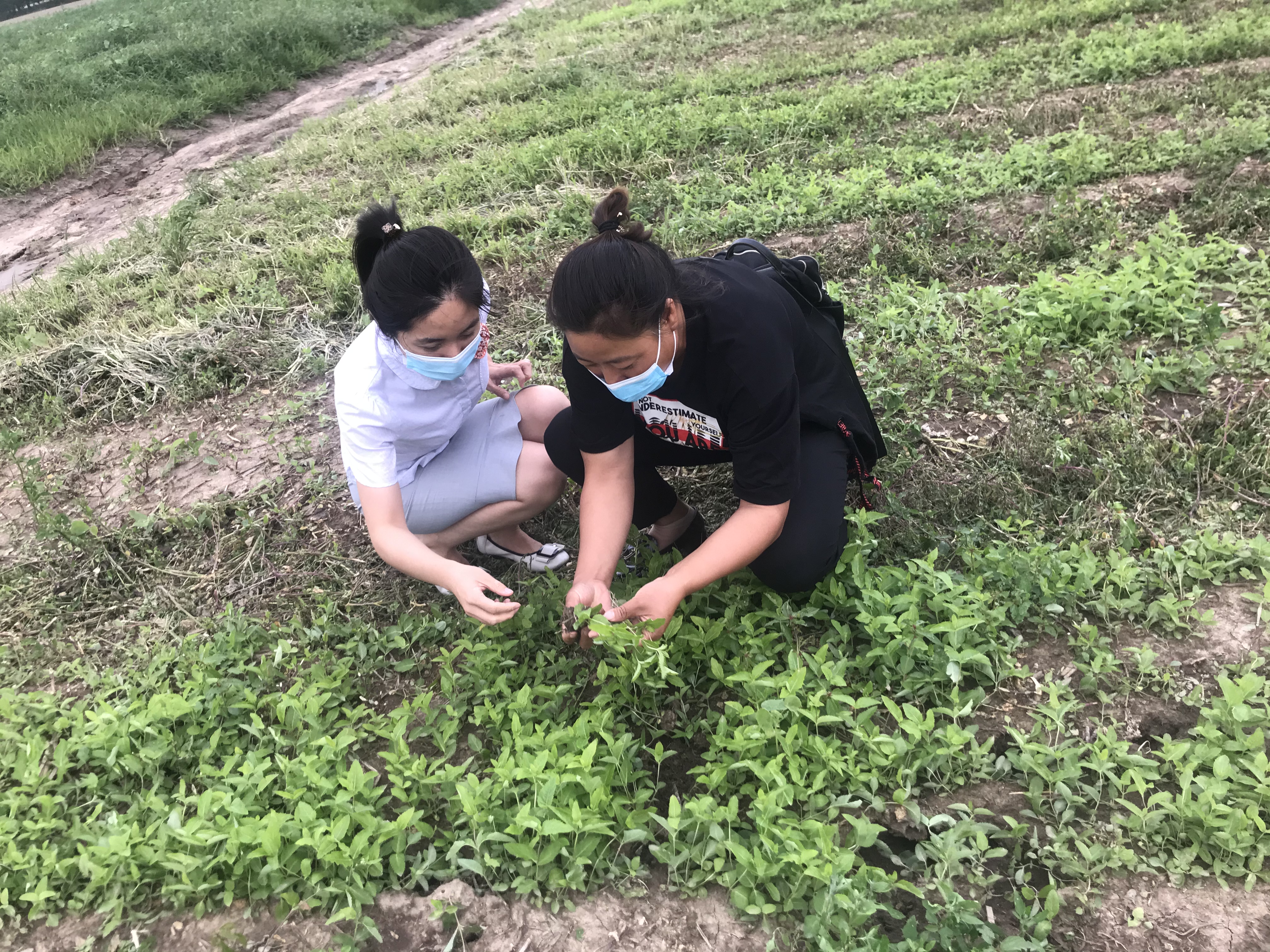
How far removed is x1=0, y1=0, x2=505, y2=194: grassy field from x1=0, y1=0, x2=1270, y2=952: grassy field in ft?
13.9

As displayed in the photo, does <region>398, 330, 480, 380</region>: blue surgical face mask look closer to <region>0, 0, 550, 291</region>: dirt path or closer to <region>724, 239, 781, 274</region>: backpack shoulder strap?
<region>724, 239, 781, 274</region>: backpack shoulder strap

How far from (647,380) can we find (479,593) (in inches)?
29.3

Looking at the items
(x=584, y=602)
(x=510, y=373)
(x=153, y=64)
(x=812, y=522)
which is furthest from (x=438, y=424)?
(x=153, y=64)

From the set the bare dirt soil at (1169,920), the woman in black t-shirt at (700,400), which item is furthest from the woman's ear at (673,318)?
the bare dirt soil at (1169,920)

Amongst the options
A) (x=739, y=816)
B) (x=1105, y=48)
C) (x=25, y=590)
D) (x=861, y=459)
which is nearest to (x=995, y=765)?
(x=739, y=816)

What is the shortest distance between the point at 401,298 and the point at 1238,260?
11.7 ft

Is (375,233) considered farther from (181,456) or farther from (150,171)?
(150,171)

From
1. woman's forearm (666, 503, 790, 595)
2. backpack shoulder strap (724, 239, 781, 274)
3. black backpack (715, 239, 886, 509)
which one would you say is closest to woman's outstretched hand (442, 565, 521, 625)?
woman's forearm (666, 503, 790, 595)

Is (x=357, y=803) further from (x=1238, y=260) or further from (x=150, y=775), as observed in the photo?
(x=1238, y=260)

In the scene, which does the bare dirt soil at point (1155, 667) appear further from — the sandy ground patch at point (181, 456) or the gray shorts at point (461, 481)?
the sandy ground patch at point (181, 456)

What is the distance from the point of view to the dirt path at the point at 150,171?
22.1ft

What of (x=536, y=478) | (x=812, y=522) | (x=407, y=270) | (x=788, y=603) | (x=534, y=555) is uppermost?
(x=407, y=270)

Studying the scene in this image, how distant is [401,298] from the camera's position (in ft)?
7.27

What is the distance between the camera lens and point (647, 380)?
6.84 ft
